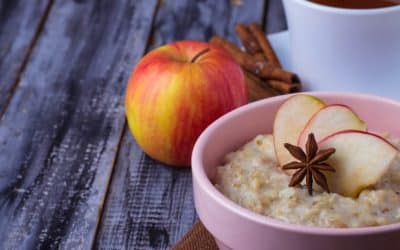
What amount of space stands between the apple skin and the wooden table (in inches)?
2.8

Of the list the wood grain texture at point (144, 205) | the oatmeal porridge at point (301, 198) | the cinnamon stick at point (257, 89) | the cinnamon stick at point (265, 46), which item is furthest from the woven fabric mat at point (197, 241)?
the cinnamon stick at point (265, 46)

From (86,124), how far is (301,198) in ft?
2.23

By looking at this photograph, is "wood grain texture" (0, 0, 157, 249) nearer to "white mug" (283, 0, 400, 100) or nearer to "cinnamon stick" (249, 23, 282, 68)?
"cinnamon stick" (249, 23, 282, 68)

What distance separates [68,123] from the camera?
65.3 inches

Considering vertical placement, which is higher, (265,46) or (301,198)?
(301,198)

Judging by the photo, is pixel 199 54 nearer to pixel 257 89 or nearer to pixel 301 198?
pixel 257 89

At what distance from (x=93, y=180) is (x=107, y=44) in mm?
510

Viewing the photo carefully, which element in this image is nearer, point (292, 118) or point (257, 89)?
point (292, 118)

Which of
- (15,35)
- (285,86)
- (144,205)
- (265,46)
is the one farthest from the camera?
(15,35)

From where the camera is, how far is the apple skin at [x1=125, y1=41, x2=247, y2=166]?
56.9 inches

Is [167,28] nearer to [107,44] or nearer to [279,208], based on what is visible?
[107,44]

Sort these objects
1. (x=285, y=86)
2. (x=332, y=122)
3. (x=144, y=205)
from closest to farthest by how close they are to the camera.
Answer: (x=332, y=122) < (x=144, y=205) < (x=285, y=86)

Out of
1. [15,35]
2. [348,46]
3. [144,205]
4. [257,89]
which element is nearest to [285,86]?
[257,89]

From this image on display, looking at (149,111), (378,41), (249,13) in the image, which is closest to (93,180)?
(149,111)
